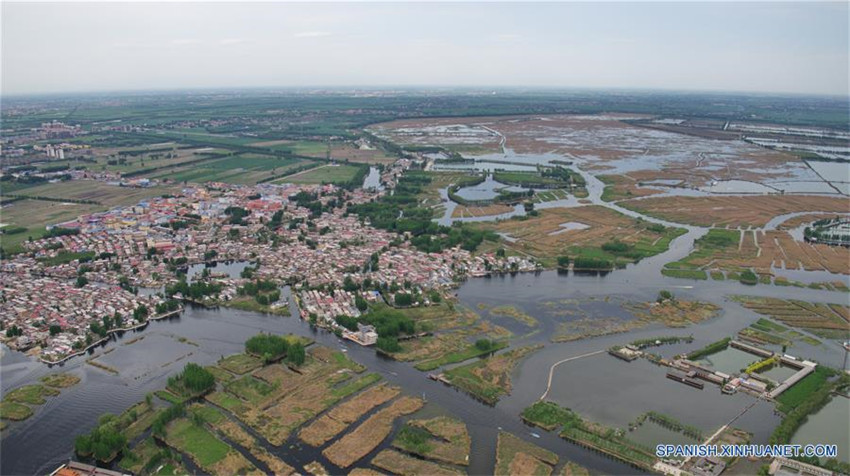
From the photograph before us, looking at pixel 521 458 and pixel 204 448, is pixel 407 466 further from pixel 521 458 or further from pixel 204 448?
pixel 204 448

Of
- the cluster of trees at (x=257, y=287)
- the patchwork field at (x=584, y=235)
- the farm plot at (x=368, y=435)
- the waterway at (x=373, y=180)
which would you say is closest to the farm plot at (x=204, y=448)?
the farm plot at (x=368, y=435)

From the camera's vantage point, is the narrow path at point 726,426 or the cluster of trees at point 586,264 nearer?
the narrow path at point 726,426

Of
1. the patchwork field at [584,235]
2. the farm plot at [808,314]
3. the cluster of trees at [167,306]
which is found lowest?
the farm plot at [808,314]

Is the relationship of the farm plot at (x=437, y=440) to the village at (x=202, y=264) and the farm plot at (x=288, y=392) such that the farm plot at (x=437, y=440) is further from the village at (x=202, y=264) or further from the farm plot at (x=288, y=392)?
the village at (x=202, y=264)

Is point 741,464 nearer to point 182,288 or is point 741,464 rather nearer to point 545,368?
point 545,368

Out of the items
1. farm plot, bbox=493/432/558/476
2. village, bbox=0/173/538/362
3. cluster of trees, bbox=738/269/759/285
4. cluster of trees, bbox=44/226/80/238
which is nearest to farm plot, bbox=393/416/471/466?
farm plot, bbox=493/432/558/476
